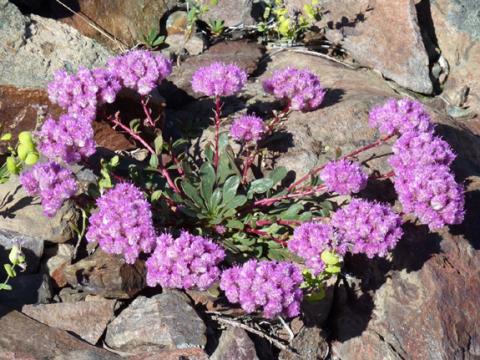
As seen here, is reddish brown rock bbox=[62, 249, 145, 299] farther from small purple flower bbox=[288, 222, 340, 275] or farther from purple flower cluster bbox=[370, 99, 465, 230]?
purple flower cluster bbox=[370, 99, 465, 230]

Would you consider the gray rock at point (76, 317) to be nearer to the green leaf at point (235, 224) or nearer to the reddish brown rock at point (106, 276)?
the reddish brown rock at point (106, 276)

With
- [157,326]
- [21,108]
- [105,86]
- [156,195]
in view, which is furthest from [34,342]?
[21,108]

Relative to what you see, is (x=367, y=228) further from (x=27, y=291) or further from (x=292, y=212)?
(x=27, y=291)

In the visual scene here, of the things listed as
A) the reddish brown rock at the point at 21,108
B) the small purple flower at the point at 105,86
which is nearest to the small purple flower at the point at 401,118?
the small purple flower at the point at 105,86

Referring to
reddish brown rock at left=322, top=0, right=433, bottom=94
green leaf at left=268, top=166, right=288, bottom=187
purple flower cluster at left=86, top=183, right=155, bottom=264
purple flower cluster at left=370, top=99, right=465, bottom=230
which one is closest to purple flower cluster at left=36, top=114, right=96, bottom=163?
purple flower cluster at left=86, top=183, right=155, bottom=264

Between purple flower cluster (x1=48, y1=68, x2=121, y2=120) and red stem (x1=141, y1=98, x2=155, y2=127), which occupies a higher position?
purple flower cluster (x1=48, y1=68, x2=121, y2=120)

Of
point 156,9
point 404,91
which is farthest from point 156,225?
point 404,91

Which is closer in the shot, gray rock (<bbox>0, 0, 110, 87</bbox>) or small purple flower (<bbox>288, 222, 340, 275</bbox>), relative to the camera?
small purple flower (<bbox>288, 222, 340, 275</bbox>)
